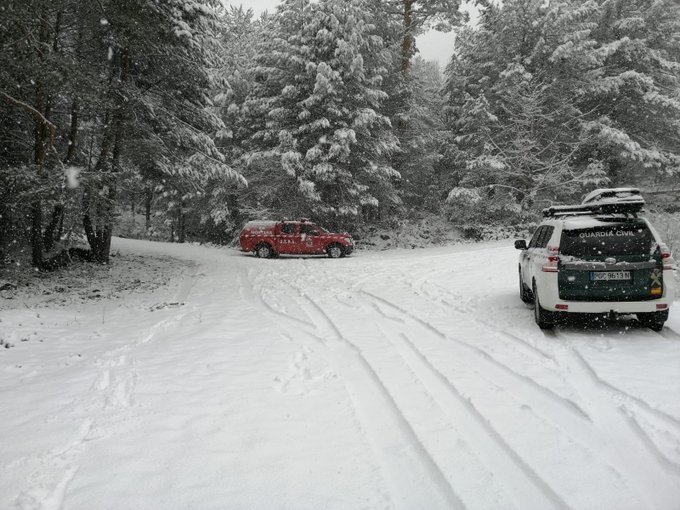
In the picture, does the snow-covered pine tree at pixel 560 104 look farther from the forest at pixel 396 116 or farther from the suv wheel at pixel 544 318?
the suv wheel at pixel 544 318

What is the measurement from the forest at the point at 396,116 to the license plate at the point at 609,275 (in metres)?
12.5

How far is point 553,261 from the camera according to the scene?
679cm

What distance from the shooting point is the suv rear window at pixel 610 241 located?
21.4ft

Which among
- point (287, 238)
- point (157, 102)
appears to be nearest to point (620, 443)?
point (157, 102)

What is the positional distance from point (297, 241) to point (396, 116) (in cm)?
1150

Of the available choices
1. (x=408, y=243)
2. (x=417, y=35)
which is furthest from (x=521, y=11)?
(x=408, y=243)

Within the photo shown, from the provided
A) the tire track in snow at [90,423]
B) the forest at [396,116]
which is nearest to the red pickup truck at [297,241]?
the forest at [396,116]

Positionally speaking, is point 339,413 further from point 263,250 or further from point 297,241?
point 263,250

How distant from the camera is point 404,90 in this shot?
26516mm

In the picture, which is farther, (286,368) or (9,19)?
(9,19)

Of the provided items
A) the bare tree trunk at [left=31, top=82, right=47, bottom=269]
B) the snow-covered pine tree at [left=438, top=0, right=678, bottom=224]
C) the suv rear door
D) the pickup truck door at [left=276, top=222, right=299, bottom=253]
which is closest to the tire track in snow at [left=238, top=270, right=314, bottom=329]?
the suv rear door

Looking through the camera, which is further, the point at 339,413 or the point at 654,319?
the point at 654,319

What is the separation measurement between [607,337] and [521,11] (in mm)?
23747

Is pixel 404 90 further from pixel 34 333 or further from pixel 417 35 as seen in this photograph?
pixel 34 333
